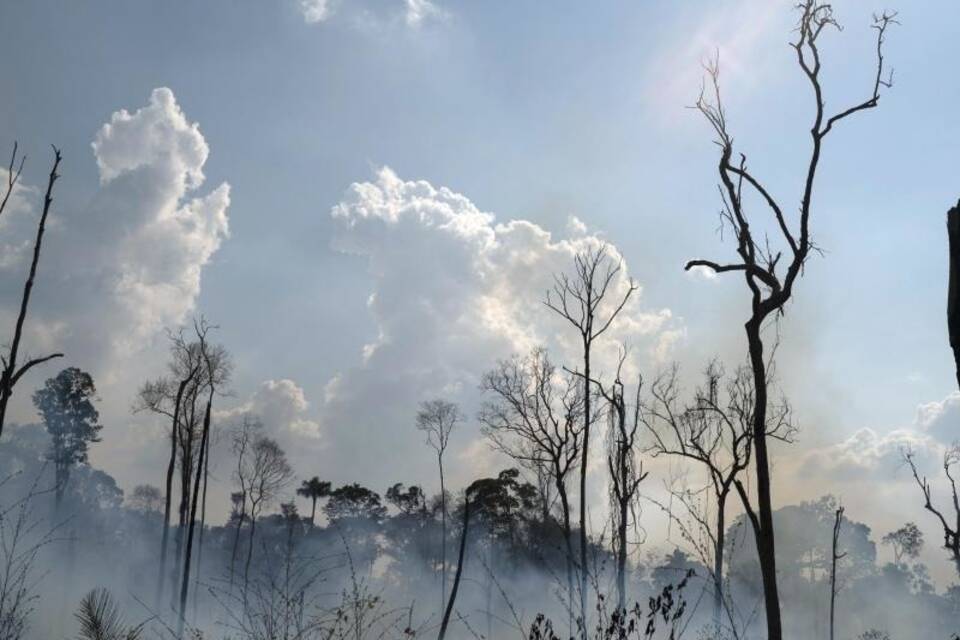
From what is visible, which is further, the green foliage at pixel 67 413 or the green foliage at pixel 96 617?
the green foliage at pixel 67 413

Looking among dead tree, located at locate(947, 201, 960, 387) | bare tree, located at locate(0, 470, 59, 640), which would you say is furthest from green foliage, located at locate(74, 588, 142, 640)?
bare tree, located at locate(0, 470, 59, 640)

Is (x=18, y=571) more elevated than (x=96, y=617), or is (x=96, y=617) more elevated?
(x=96, y=617)

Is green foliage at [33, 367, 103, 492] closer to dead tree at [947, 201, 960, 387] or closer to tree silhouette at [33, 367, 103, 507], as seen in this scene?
tree silhouette at [33, 367, 103, 507]

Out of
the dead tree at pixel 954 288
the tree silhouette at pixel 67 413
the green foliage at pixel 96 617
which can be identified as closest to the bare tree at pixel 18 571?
the green foliage at pixel 96 617

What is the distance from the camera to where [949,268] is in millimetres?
4191

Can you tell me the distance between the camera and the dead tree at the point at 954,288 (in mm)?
4066

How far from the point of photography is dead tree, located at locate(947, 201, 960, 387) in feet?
13.3

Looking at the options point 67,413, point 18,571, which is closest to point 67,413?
point 67,413

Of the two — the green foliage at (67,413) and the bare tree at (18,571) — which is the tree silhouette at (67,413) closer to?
the green foliage at (67,413)

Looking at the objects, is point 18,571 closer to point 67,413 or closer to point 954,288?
point 954,288

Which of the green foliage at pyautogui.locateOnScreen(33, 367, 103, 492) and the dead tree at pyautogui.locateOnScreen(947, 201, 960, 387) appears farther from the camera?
the green foliage at pyautogui.locateOnScreen(33, 367, 103, 492)

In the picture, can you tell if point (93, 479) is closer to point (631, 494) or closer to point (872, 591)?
point (631, 494)

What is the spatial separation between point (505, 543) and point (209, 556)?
2462cm

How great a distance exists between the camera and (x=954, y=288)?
13.4 ft
